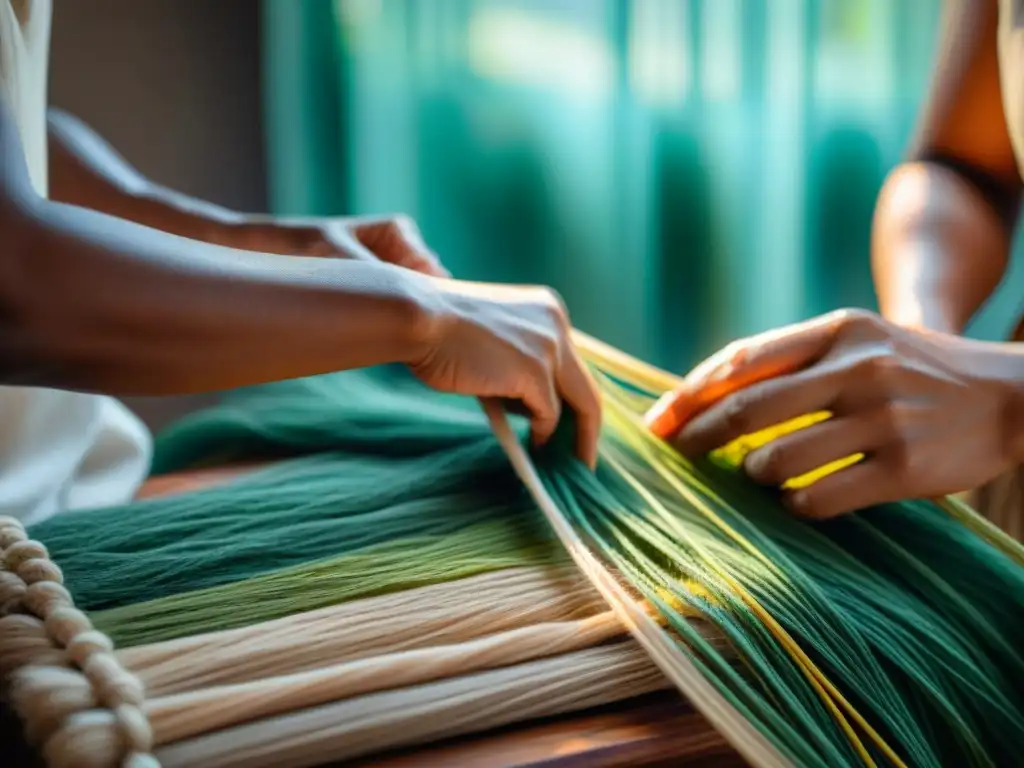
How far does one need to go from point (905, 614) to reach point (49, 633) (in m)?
0.42

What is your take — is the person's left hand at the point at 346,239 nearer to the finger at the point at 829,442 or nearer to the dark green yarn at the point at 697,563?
the dark green yarn at the point at 697,563

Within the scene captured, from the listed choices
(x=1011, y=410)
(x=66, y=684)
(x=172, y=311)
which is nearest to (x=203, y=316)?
(x=172, y=311)

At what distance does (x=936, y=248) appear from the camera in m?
0.77

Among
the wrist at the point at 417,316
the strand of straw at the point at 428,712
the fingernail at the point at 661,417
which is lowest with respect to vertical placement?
the strand of straw at the point at 428,712

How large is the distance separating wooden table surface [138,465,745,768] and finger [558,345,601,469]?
176 mm

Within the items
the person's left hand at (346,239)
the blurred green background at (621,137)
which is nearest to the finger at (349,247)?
the person's left hand at (346,239)

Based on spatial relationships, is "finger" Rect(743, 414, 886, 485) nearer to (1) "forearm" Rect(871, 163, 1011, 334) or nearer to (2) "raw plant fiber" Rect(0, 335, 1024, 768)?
(2) "raw plant fiber" Rect(0, 335, 1024, 768)

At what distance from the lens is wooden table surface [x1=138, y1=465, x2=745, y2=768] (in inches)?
15.5

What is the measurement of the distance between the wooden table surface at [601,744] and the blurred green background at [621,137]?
2.66 ft

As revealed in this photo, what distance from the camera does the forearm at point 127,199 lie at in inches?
29.2

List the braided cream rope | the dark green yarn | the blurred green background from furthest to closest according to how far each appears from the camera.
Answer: the blurred green background, the dark green yarn, the braided cream rope

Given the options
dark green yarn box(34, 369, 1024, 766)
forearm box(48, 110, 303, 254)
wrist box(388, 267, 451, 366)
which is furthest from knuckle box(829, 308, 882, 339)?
forearm box(48, 110, 303, 254)

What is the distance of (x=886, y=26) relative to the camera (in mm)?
1172

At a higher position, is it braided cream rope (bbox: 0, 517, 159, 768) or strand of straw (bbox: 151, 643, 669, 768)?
braided cream rope (bbox: 0, 517, 159, 768)
